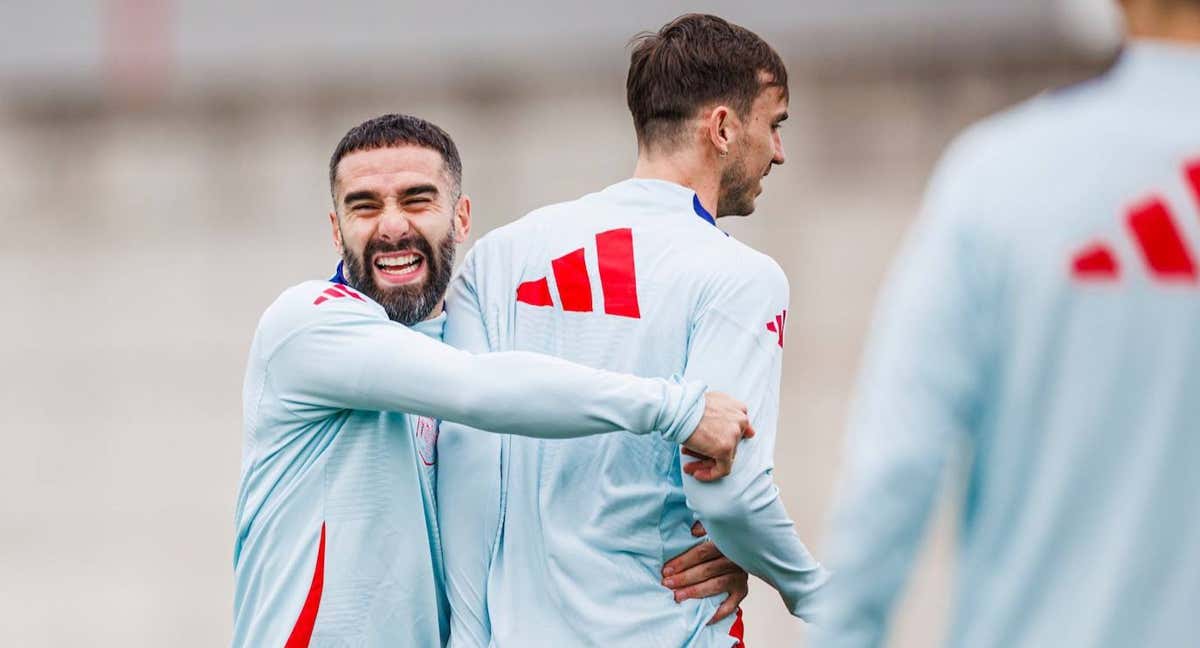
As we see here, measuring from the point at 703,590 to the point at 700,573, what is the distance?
0.12 feet

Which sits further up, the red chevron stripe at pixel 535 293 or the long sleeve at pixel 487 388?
the red chevron stripe at pixel 535 293

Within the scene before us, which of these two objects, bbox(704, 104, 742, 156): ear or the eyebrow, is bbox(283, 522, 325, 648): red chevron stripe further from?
bbox(704, 104, 742, 156): ear

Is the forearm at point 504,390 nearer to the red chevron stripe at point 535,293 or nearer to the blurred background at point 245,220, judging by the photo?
the red chevron stripe at point 535,293

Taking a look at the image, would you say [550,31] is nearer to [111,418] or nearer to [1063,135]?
[111,418]

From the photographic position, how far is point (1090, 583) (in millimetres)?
2303

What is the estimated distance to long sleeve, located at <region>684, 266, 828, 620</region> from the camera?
3586 mm

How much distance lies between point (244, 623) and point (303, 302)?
71 cm

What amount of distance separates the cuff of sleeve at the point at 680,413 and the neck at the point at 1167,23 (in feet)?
4.48

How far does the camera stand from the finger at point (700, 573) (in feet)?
12.2

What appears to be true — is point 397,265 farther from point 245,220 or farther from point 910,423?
point 245,220

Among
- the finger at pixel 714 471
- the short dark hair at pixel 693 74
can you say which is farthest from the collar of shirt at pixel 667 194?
the finger at pixel 714 471

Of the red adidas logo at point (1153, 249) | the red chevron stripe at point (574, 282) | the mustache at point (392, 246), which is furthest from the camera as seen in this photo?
the mustache at point (392, 246)

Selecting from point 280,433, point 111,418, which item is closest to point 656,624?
point 280,433

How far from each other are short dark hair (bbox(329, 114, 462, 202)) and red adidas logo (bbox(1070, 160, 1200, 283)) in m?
2.10
